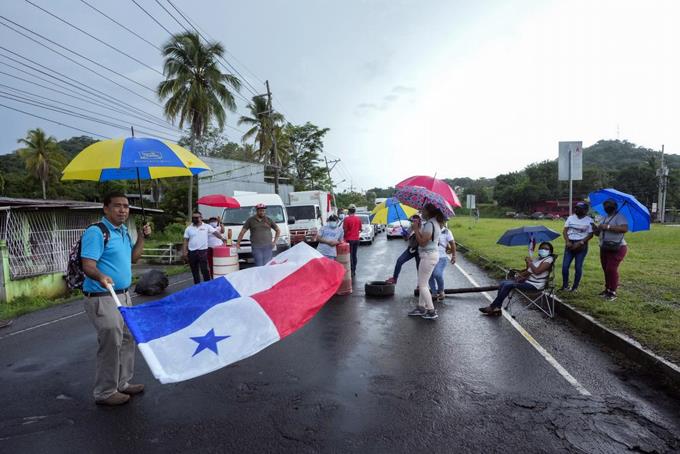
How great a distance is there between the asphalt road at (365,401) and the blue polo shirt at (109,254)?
3.74ft

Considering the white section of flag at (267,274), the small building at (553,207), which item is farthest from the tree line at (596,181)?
the white section of flag at (267,274)

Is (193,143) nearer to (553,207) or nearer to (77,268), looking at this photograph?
(77,268)

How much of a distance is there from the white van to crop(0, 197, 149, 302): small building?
14.0ft

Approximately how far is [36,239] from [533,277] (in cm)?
1235

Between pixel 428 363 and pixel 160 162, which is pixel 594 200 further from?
pixel 160 162

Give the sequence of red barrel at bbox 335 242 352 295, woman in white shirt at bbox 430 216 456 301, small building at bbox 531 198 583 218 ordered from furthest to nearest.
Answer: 1. small building at bbox 531 198 583 218
2. red barrel at bbox 335 242 352 295
3. woman in white shirt at bbox 430 216 456 301

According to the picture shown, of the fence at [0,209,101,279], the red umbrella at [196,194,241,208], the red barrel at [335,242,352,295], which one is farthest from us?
the red umbrella at [196,194,241,208]

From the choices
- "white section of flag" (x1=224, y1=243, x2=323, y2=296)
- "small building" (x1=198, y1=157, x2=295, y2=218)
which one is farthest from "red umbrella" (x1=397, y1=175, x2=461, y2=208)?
"small building" (x1=198, y1=157, x2=295, y2=218)

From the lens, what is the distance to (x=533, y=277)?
273 inches

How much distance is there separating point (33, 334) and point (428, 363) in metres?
6.18

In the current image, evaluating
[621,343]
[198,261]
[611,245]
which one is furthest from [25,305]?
[611,245]

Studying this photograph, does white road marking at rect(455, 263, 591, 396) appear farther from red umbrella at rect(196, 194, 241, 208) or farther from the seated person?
red umbrella at rect(196, 194, 241, 208)

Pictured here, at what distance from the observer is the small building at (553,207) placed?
7738 centimetres

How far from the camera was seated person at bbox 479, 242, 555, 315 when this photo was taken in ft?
22.4
